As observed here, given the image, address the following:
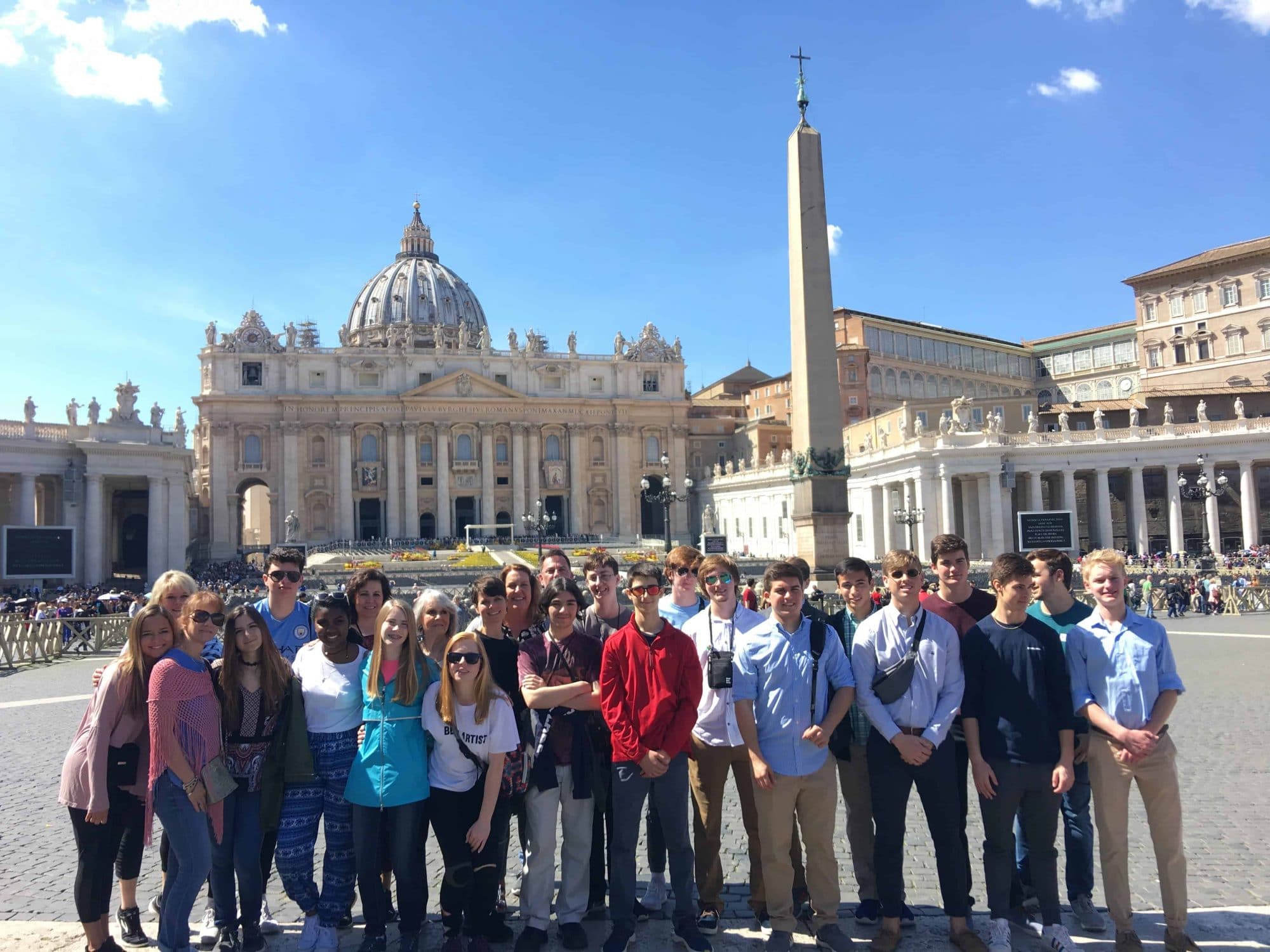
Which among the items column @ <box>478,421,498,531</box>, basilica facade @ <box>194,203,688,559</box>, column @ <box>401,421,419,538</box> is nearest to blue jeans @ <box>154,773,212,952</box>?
basilica facade @ <box>194,203,688,559</box>

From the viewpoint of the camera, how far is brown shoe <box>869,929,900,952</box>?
14.5ft

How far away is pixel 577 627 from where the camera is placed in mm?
4988

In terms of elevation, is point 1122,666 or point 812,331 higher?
point 812,331

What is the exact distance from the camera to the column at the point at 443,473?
6662 centimetres

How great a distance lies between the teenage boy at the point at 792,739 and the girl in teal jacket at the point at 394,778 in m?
1.73

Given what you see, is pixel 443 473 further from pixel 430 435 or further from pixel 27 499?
pixel 27 499

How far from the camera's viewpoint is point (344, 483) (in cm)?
6462

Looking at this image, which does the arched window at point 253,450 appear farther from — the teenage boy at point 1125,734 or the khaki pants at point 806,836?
the teenage boy at point 1125,734

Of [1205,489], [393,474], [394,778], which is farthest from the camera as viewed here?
[393,474]

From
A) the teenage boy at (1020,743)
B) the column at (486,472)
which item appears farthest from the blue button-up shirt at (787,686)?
the column at (486,472)

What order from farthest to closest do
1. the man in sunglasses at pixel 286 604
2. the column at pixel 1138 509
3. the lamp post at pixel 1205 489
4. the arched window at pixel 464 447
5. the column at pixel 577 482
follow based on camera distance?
the column at pixel 577 482, the arched window at pixel 464 447, the column at pixel 1138 509, the lamp post at pixel 1205 489, the man in sunglasses at pixel 286 604

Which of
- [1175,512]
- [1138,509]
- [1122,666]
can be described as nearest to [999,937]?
[1122,666]

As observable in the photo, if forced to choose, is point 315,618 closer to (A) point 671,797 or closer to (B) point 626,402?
(A) point 671,797

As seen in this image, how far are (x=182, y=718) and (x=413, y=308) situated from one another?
291 feet
